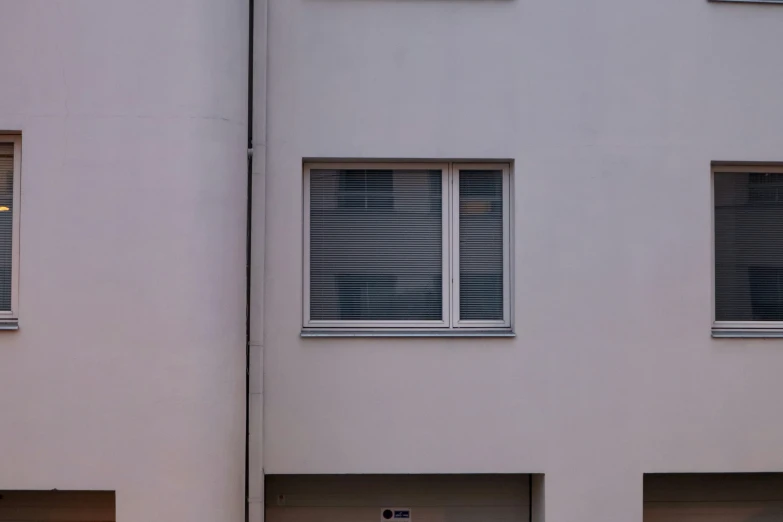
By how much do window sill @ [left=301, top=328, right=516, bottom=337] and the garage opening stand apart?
204cm

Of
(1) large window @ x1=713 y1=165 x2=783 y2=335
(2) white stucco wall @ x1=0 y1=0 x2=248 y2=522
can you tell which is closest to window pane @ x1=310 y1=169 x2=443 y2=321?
(2) white stucco wall @ x1=0 y1=0 x2=248 y2=522

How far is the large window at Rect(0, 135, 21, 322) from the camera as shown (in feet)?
18.9

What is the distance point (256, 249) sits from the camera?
603cm

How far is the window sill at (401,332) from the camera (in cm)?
606

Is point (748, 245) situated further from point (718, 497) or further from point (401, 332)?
point (401, 332)

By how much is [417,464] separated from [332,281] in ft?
5.07

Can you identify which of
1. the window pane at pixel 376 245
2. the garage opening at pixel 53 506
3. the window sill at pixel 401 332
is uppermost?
the window pane at pixel 376 245

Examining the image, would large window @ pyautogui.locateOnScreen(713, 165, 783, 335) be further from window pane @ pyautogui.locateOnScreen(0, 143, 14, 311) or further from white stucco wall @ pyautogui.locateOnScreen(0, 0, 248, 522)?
window pane @ pyautogui.locateOnScreen(0, 143, 14, 311)

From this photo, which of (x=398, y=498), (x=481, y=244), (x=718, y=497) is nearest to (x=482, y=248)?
(x=481, y=244)

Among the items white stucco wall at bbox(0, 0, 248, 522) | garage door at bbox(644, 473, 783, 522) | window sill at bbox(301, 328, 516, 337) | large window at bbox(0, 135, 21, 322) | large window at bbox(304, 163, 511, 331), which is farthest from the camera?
garage door at bbox(644, 473, 783, 522)

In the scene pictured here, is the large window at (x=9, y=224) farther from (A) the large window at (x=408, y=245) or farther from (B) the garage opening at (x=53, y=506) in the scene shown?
(A) the large window at (x=408, y=245)

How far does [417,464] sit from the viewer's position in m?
6.02

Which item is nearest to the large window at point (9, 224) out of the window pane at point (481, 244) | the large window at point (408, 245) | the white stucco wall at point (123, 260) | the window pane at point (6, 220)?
the window pane at point (6, 220)

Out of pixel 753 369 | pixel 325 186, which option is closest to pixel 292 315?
pixel 325 186
